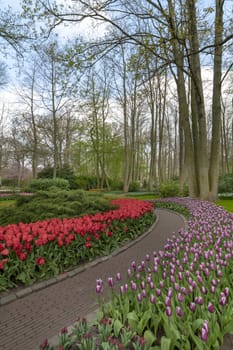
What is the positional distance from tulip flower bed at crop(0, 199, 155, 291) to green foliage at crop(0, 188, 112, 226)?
125 centimetres

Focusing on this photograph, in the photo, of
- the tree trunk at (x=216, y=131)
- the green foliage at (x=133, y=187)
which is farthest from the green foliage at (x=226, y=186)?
the green foliage at (x=133, y=187)

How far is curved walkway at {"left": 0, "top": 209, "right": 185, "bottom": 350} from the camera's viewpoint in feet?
7.49

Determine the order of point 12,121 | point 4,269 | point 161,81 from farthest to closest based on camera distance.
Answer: point 12,121 < point 161,81 < point 4,269

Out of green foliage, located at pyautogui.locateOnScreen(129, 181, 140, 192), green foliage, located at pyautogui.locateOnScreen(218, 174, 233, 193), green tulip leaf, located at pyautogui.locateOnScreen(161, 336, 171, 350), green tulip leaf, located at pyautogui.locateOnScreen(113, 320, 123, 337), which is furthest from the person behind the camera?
green foliage, located at pyautogui.locateOnScreen(129, 181, 140, 192)

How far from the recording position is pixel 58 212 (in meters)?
6.31

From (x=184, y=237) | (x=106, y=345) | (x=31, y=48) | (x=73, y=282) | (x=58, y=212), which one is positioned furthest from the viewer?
(x=31, y=48)

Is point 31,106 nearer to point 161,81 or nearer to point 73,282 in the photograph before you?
point 161,81

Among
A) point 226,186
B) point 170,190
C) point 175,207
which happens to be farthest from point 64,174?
point 175,207

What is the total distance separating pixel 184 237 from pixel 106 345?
8.76 feet

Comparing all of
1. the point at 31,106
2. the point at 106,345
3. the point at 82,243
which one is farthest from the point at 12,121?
the point at 106,345

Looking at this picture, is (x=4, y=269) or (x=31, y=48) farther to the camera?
(x=31, y=48)

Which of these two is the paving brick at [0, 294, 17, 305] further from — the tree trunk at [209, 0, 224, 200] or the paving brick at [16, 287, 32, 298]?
the tree trunk at [209, 0, 224, 200]

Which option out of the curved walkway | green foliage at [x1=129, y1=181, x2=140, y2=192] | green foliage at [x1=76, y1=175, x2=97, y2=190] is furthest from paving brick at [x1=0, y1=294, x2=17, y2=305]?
green foliage at [x1=76, y1=175, x2=97, y2=190]

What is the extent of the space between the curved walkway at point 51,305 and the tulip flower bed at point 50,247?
19 centimetres
